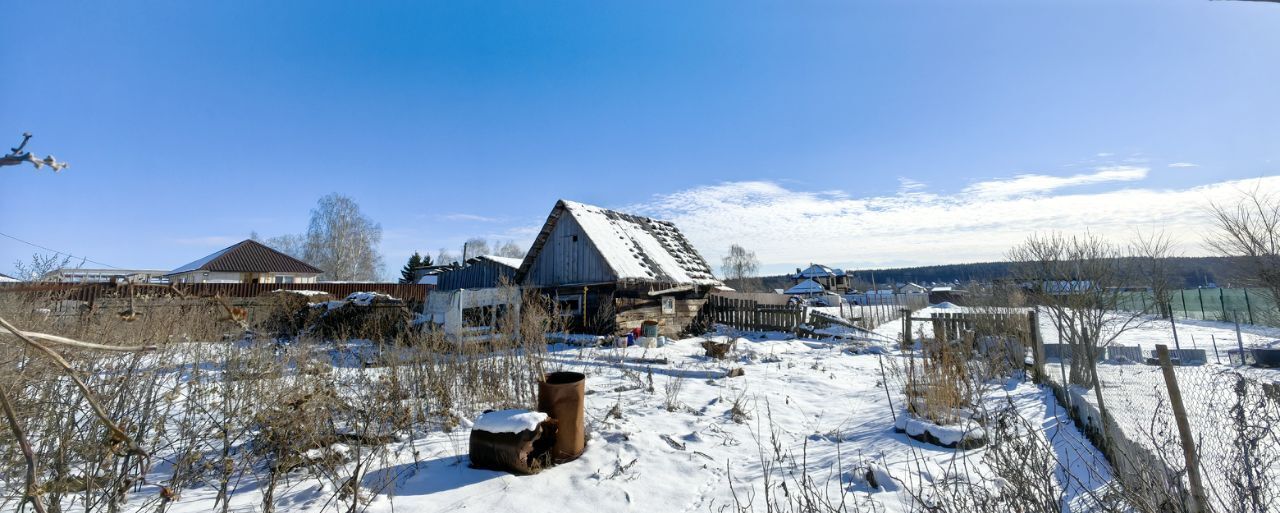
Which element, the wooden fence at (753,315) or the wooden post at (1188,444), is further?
the wooden fence at (753,315)

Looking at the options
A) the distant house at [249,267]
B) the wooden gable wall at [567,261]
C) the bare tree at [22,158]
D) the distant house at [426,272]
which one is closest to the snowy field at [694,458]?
the bare tree at [22,158]

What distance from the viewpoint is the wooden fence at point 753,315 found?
16.1m

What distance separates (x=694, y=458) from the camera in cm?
505

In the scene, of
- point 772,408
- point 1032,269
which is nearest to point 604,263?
point 772,408

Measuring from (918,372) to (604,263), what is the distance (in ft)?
27.6

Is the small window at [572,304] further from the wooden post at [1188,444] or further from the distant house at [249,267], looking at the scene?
the distant house at [249,267]

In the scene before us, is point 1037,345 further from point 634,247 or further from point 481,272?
point 481,272

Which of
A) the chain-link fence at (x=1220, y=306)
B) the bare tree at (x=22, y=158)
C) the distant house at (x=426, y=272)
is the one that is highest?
the distant house at (x=426, y=272)

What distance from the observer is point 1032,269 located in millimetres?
8938

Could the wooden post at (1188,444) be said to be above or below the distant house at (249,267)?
below

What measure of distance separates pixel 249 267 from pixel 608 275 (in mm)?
28616

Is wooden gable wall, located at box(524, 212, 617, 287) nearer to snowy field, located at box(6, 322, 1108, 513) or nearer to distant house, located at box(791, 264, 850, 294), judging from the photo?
snowy field, located at box(6, 322, 1108, 513)

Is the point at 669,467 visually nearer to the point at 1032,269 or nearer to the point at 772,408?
the point at 772,408

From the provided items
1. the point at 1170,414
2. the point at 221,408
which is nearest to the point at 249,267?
the point at 221,408
